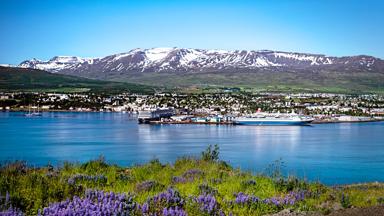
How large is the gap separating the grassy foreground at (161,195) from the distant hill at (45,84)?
139 metres

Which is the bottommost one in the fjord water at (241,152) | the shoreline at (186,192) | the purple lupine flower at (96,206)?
the fjord water at (241,152)

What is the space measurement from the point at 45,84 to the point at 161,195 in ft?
525

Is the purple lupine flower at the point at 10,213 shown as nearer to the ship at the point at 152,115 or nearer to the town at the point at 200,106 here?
the ship at the point at 152,115

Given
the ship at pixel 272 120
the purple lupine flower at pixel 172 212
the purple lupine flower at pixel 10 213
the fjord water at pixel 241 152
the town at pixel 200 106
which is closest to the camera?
the purple lupine flower at pixel 10 213

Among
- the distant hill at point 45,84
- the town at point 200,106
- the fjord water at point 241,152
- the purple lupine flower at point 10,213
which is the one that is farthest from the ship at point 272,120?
the purple lupine flower at point 10,213

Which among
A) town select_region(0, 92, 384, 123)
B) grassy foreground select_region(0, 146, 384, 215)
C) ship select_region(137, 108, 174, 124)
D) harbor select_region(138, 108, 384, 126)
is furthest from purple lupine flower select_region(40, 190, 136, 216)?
town select_region(0, 92, 384, 123)

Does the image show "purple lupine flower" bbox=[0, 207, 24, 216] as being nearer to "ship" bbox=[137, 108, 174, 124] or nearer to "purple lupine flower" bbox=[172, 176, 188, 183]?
"purple lupine flower" bbox=[172, 176, 188, 183]

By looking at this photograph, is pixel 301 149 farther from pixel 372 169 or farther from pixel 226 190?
pixel 226 190

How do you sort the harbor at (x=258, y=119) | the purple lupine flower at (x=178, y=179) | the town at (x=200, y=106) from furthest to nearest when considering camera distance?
the town at (x=200, y=106) → the harbor at (x=258, y=119) → the purple lupine flower at (x=178, y=179)

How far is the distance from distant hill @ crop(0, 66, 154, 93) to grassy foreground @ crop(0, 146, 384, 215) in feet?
457

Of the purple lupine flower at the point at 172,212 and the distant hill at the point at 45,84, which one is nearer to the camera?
the purple lupine flower at the point at 172,212

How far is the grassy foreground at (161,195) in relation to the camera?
4000 mm

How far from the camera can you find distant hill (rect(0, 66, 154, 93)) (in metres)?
146

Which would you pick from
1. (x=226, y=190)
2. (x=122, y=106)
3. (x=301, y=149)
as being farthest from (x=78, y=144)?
(x=122, y=106)
